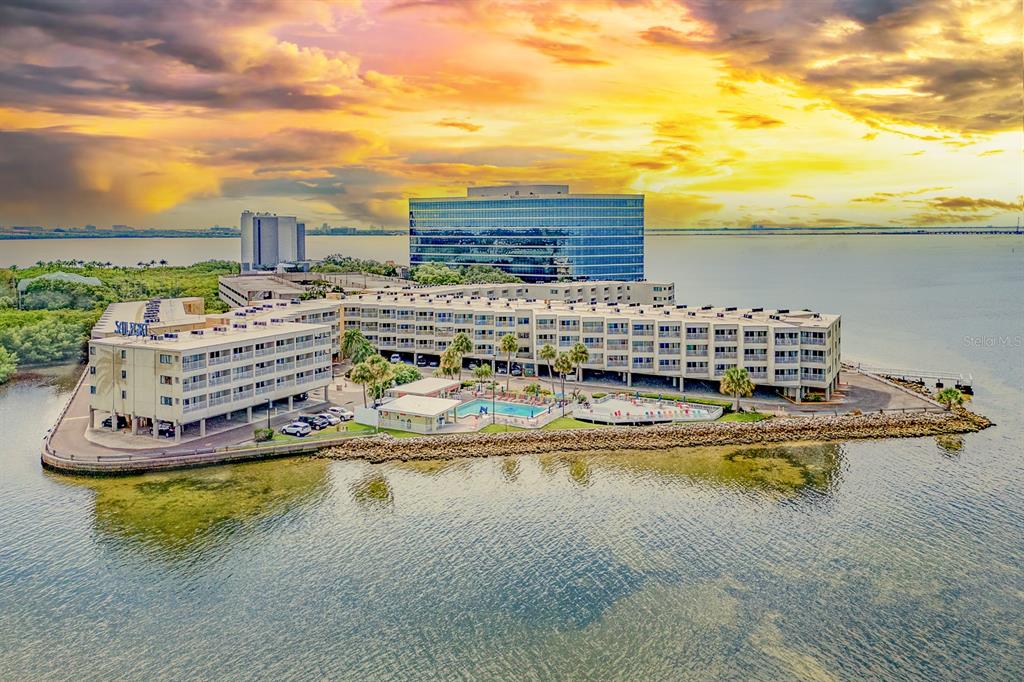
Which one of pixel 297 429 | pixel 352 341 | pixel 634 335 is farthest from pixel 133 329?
pixel 634 335

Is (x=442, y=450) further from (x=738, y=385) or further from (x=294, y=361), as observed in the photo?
(x=738, y=385)

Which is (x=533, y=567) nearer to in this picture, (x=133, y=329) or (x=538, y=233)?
(x=133, y=329)

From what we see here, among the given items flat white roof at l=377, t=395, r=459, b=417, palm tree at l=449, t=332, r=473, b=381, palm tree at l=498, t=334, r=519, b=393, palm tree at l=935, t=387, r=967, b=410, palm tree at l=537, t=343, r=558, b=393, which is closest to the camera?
flat white roof at l=377, t=395, r=459, b=417

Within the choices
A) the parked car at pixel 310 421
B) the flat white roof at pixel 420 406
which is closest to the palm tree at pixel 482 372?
the flat white roof at pixel 420 406

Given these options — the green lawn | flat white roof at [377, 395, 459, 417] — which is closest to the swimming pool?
flat white roof at [377, 395, 459, 417]

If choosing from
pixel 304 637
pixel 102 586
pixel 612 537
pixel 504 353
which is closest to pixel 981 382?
pixel 504 353

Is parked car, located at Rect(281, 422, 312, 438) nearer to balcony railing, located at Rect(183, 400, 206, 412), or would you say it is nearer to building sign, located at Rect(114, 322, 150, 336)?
balcony railing, located at Rect(183, 400, 206, 412)
